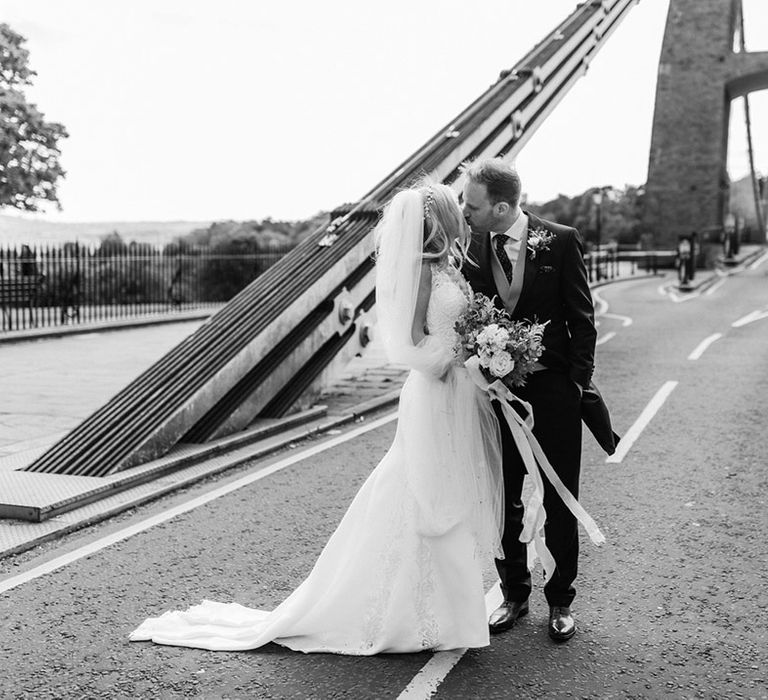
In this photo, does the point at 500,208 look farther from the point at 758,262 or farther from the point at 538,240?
the point at 758,262

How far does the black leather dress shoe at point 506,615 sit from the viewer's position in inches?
166

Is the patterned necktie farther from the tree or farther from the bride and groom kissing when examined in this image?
the tree

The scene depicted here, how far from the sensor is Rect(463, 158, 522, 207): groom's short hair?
4125 mm

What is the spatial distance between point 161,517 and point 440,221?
2.94m

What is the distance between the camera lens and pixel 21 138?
25.0 meters

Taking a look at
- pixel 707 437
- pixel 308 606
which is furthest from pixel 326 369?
pixel 308 606

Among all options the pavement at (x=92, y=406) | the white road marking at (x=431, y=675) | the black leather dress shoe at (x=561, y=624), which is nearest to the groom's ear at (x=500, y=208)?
the black leather dress shoe at (x=561, y=624)

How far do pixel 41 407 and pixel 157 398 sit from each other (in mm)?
2592

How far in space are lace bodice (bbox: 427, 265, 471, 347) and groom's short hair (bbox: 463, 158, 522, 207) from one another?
0.38 meters

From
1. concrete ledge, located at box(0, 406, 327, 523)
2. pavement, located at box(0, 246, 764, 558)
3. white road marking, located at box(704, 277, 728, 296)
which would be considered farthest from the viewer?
white road marking, located at box(704, 277, 728, 296)

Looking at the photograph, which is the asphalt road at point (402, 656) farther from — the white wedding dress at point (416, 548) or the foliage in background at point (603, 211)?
the foliage in background at point (603, 211)

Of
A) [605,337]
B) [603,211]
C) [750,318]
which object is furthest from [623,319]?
[603,211]

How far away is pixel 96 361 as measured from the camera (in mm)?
13938

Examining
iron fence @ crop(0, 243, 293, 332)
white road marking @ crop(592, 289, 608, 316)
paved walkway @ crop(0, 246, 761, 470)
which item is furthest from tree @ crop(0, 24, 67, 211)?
white road marking @ crop(592, 289, 608, 316)
